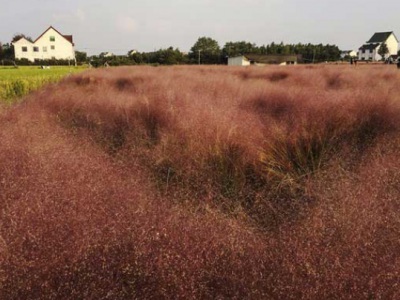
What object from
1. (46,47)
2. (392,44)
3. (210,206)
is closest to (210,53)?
(46,47)

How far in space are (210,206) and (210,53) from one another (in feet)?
174

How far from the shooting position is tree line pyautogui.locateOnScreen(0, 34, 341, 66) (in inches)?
1783

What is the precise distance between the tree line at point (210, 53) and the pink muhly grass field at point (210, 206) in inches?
1547

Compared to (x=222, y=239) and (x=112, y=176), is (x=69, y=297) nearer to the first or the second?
(x=222, y=239)

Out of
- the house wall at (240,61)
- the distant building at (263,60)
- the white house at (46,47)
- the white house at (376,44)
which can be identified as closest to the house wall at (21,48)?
the white house at (46,47)

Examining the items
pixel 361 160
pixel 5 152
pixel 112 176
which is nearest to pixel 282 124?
pixel 361 160

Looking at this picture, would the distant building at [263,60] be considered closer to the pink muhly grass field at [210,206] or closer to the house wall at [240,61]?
the house wall at [240,61]

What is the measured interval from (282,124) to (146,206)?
7.29 ft

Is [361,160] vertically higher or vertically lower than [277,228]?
higher

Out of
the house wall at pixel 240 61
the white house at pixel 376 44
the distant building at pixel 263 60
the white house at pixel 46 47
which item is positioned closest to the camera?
the house wall at pixel 240 61

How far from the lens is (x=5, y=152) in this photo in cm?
278

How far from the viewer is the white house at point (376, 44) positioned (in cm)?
6494

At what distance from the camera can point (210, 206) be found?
2730 millimetres

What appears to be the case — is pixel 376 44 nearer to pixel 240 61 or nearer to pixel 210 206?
pixel 240 61
